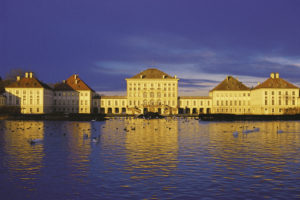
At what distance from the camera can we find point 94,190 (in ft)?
45.3

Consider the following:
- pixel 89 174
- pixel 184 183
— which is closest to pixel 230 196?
pixel 184 183

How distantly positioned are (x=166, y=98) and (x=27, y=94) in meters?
45.6

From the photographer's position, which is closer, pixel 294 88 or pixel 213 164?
pixel 213 164

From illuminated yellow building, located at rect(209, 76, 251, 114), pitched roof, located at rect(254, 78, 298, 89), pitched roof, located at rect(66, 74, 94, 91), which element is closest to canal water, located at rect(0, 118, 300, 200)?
pitched roof, located at rect(254, 78, 298, 89)

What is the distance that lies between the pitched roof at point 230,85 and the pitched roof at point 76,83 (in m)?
43.8

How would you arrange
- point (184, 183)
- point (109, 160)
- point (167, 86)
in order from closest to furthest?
1. point (184, 183)
2. point (109, 160)
3. point (167, 86)

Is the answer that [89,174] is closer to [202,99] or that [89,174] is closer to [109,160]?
[109,160]

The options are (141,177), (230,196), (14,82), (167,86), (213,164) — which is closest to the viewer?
(230,196)

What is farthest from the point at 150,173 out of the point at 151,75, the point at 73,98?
the point at 151,75

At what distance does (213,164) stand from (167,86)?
11004 cm

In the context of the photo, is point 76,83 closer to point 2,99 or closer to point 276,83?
point 2,99

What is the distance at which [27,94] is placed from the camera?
111188 mm

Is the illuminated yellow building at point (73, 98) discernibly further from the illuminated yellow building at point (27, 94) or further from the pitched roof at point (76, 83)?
the illuminated yellow building at point (27, 94)

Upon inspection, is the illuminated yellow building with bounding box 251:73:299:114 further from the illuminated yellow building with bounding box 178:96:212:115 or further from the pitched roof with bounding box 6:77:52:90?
the pitched roof with bounding box 6:77:52:90
